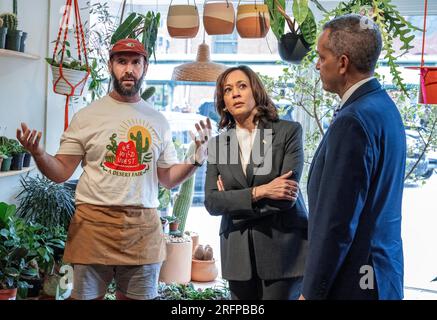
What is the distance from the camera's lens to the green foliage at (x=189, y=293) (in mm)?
3539

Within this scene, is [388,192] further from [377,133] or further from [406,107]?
[406,107]

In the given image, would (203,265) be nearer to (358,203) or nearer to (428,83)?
(428,83)

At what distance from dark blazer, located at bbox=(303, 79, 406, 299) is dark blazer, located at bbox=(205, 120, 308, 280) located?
51 centimetres

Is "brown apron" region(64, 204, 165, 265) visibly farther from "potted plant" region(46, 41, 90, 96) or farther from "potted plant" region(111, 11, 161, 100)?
"potted plant" region(111, 11, 161, 100)

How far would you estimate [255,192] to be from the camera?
2139 millimetres

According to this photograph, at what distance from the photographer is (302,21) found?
2.41m

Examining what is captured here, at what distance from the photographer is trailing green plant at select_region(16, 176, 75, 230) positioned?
Result: 11.4ft

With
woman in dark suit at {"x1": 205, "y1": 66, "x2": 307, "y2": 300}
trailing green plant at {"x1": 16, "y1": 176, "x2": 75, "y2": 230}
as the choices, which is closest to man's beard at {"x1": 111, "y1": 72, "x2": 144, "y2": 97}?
woman in dark suit at {"x1": 205, "y1": 66, "x2": 307, "y2": 300}

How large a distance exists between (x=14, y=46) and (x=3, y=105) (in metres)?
0.47

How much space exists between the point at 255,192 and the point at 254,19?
3.21 ft

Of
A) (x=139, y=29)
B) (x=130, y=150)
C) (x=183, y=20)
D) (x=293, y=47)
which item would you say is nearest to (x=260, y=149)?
(x=130, y=150)

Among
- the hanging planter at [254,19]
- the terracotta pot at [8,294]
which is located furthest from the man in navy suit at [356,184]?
the terracotta pot at [8,294]

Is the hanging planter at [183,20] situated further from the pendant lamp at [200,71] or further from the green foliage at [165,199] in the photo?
the green foliage at [165,199]

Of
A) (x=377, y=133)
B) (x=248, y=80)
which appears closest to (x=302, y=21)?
(x=248, y=80)
